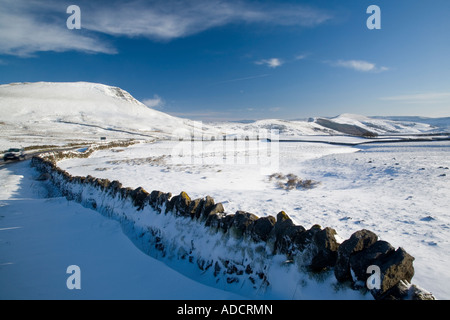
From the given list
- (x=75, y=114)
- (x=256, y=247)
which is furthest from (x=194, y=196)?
(x=75, y=114)

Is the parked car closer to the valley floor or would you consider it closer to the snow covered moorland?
the snow covered moorland

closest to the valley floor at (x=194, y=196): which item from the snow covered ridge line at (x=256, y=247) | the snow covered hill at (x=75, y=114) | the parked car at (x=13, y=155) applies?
the snow covered ridge line at (x=256, y=247)

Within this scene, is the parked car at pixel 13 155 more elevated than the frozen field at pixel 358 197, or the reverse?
the parked car at pixel 13 155

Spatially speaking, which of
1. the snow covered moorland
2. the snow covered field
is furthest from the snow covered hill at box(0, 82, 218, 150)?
the snow covered field

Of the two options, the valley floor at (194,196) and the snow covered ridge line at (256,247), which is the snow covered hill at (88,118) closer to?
the valley floor at (194,196)

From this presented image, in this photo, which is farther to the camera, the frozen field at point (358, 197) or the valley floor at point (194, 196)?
the frozen field at point (358, 197)

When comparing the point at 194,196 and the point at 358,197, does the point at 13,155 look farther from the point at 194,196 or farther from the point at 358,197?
the point at 358,197

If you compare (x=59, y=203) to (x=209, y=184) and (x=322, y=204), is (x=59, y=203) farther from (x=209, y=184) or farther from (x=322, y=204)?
(x=322, y=204)
